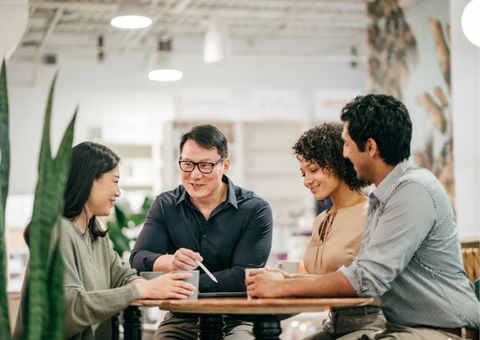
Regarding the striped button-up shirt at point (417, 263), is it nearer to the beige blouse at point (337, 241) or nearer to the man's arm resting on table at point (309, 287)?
the man's arm resting on table at point (309, 287)

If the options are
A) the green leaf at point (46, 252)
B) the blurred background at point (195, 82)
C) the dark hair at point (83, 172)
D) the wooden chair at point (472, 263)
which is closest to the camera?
the green leaf at point (46, 252)

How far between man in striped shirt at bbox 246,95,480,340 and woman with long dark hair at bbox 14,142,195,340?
0.39m

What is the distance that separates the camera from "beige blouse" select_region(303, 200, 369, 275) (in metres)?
2.15

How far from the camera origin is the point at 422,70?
5801 millimetres

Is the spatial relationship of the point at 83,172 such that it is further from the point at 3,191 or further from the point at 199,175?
the point at 199,175

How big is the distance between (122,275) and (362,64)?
9.99m

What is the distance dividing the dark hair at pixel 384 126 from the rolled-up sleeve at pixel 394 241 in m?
0.15

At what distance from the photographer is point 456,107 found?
516 centimetres

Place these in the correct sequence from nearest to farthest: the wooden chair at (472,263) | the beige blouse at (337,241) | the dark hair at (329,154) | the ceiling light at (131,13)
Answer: the beige blouse at (337,241), the dark hair at (329,154), the wooden chair at (472,263), the ceiling light at (131,13)

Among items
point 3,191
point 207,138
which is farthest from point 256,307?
point 207,138

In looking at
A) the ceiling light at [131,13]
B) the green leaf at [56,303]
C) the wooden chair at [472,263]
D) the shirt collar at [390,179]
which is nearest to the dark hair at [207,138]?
the shirt collar at [390,179]

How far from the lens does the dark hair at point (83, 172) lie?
2002mm

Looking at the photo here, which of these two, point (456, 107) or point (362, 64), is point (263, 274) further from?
point (362, 64)

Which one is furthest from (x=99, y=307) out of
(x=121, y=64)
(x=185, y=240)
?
(x=121, y=64)
